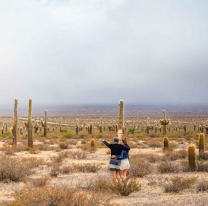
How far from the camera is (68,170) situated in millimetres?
10641

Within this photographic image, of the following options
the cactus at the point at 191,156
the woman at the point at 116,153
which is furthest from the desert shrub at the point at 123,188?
the cactus at the point at 191,156

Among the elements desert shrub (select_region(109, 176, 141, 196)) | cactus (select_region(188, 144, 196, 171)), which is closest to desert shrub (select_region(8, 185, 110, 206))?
desert shrub (select_region(109, 176, 141, 196))

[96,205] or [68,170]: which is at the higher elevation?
[96,205]

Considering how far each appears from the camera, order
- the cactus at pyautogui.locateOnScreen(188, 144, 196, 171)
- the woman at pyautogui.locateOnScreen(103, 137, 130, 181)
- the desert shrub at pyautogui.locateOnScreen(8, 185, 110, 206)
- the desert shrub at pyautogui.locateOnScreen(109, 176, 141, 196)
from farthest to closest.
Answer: the cactus at pyautogui.locateOnScreen(188, 144, 196, 171) < the woman at pyautogui.locateOnScreen(103, 137, 130, 181) < the desert shrub at pyautogui.locateOnScreen(109, 176, 141, 196) < the desert shrub at pyautogui.locateOnScreen(8, 185, 110, 206)

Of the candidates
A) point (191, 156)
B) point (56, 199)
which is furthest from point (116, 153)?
point (191, 156)

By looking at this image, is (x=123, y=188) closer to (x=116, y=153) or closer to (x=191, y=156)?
(x=116, y=153)

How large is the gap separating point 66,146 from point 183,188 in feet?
47.0

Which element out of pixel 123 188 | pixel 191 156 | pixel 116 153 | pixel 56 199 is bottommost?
pixel 123 188

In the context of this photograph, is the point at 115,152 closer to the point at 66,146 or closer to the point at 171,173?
the point at 171,173

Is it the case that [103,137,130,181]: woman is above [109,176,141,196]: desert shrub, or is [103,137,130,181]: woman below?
above

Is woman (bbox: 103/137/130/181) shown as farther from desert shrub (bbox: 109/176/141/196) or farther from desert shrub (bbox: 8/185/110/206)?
desert shrub (bbox: 8/185/110/206)

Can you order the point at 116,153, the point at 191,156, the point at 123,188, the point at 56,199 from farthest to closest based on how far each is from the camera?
the point at 191,156, the point at 116,153, the point at 123,188, the point at 56,199

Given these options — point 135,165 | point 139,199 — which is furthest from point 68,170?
point 139,199

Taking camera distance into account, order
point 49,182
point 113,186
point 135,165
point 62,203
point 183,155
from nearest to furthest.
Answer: point 62,203
point 113,186
point 49,182
point 135,165
point 183,155
